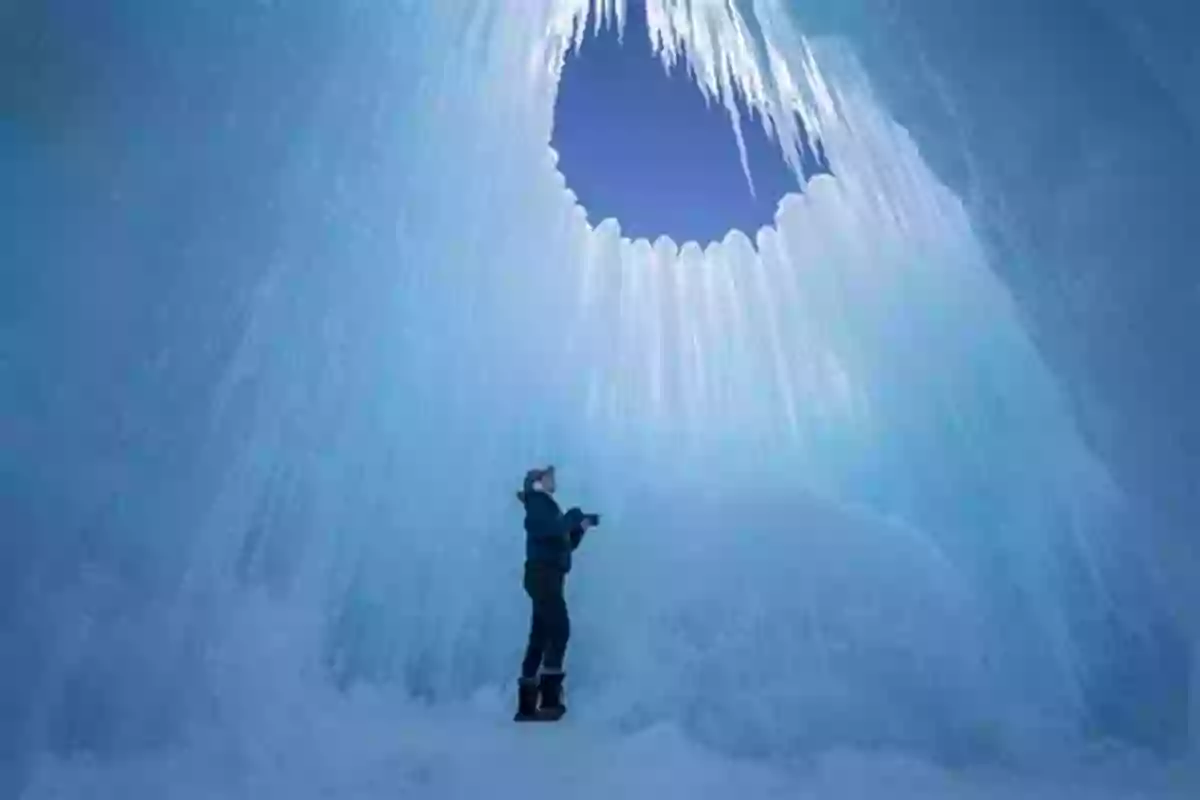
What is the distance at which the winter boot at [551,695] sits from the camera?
493 centimetres

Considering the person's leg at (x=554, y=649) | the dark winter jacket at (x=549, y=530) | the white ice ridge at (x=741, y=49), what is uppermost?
the white ice ridge at (x=741, y=49)

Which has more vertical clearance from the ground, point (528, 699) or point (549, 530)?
point (549, 530)

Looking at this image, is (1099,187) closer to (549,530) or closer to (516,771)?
(549,530)

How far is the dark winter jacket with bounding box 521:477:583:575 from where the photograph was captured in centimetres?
490

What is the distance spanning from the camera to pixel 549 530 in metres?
4.92

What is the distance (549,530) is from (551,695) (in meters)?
0.81

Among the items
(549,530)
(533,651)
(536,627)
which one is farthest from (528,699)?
(549,530)

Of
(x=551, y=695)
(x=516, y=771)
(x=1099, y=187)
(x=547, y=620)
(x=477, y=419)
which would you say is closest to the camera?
(x=516, y=771)

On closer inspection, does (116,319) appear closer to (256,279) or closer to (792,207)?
(256,279)

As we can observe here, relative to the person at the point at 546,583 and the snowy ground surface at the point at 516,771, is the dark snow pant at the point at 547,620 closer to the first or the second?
the person at the point at 546,583

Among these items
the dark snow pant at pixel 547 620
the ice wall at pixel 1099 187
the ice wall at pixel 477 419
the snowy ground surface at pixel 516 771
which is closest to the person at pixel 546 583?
the dark snow pant at pixel 547 620

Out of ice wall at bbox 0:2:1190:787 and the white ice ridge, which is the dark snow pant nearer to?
ice wall at bbox 0:2:1190:787

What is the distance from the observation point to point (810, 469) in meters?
12.2

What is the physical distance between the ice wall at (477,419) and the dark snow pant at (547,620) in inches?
35.7
